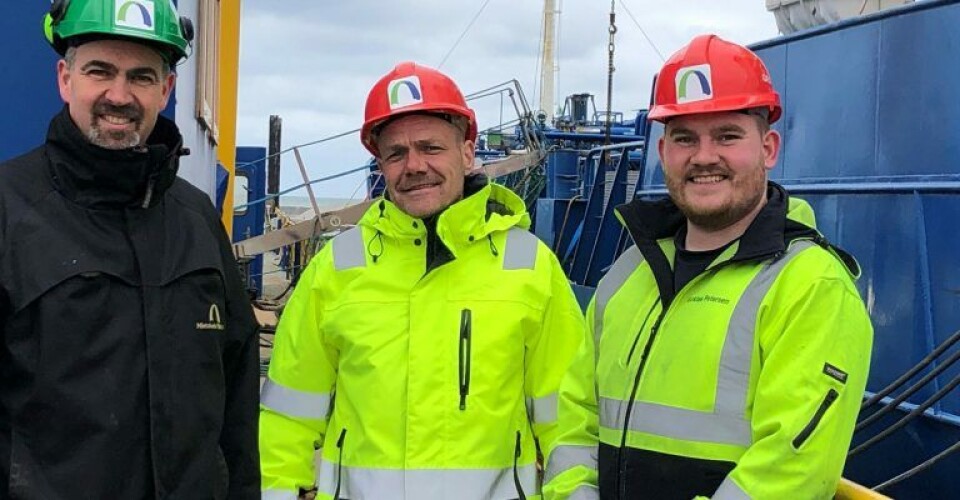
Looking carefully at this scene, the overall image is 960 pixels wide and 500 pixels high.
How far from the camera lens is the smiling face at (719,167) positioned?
232cm

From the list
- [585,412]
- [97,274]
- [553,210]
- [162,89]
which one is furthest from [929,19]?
[553,210]

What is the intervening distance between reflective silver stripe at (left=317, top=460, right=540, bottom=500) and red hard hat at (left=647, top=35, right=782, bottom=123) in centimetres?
110

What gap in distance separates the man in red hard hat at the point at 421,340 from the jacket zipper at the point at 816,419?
0.92 metres

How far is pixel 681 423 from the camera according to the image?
2.25m

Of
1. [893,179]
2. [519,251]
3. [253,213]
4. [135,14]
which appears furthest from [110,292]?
[253,213]

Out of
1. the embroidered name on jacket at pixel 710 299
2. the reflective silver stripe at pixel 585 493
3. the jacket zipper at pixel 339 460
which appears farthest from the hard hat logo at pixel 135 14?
the reflective silver stripe at pixel 585 493

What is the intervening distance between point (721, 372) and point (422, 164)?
109cm

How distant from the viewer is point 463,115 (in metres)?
2.91

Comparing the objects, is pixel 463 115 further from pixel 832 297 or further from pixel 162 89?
pixel 832 297

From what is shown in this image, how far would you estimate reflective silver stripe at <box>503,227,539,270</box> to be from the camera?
285 centimetres

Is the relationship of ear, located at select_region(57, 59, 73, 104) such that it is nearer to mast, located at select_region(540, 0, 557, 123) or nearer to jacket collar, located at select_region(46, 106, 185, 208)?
jacket collar, located at select_region(46, 106, 185, 208)

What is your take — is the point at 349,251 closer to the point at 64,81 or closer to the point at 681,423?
the point at 64,81

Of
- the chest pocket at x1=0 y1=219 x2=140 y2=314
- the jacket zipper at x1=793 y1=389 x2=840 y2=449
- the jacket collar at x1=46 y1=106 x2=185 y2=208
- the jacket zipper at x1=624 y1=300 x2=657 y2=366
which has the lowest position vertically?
the jacket zipper at x1=793 y1=389 x2=840 y2=449

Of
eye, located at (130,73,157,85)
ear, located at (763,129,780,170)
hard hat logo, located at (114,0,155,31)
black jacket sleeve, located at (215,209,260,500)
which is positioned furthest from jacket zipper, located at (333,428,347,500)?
ear, located at (763,129,780,170)
